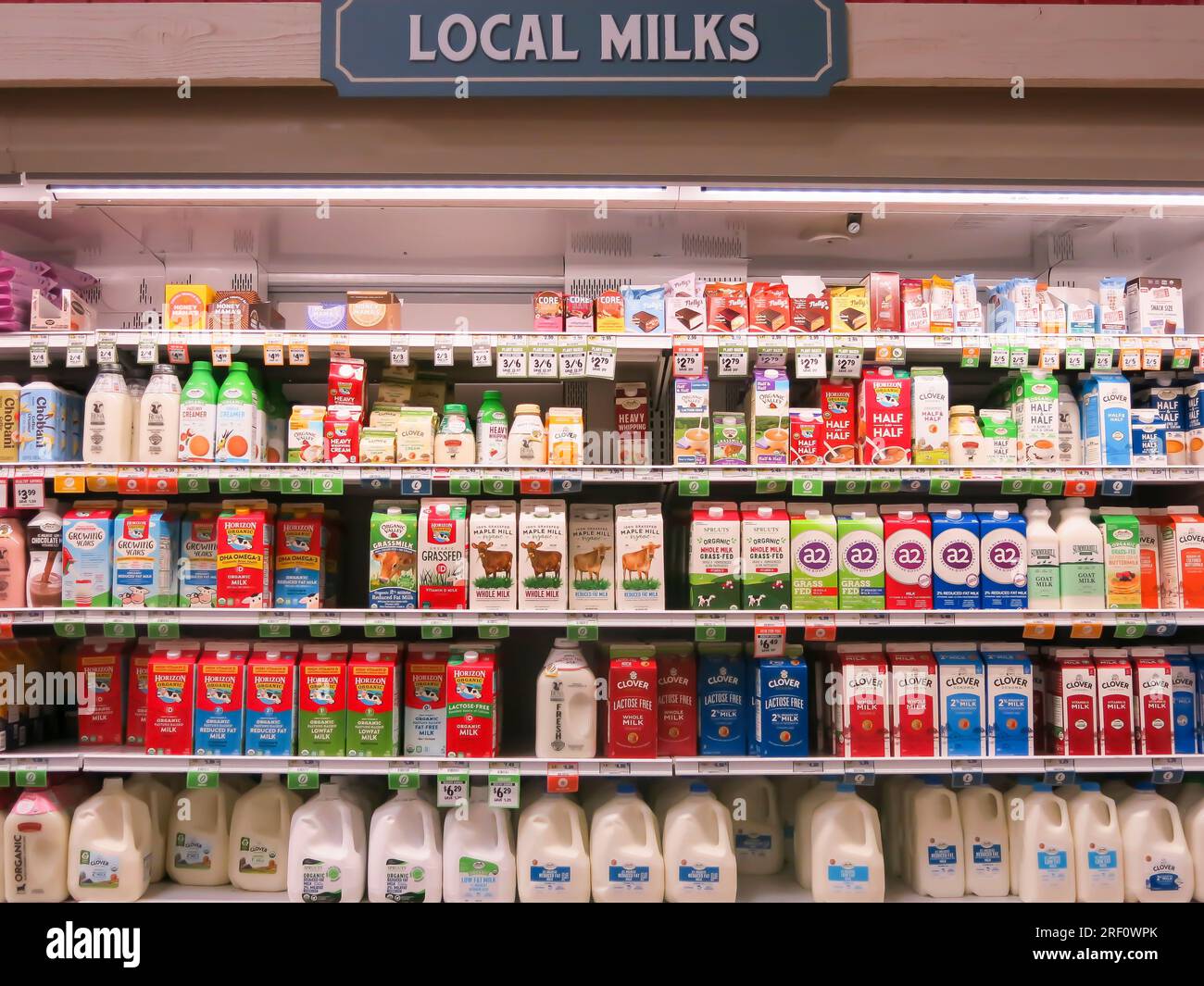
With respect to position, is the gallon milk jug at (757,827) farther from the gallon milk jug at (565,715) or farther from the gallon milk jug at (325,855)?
the gallon milk jug at (325,855)

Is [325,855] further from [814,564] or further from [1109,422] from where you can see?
[1109,422]

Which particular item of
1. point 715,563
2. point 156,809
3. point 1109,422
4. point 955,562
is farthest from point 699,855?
point 1109,422

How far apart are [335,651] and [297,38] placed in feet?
6.16

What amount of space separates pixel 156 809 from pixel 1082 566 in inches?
126

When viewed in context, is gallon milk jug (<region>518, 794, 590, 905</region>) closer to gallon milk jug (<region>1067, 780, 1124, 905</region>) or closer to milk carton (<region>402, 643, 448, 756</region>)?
milk carton (<region>402, 643, 448, 756</region>)

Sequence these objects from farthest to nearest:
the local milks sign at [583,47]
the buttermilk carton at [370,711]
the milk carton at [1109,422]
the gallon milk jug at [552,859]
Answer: the milk carton at [1109,422] < the buttermilk carton at [370,711] < the gallon milk jug at [552,859] < the local milks sign at [583,47]

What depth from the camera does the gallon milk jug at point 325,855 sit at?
2.78 m

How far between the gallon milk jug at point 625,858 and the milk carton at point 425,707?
1.94 ft

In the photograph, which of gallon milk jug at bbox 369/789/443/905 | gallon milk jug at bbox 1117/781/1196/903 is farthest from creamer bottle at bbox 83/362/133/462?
gallon milk jug at bbox 1117/781/1196/903

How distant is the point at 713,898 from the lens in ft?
9.13

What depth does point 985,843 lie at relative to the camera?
2898mm

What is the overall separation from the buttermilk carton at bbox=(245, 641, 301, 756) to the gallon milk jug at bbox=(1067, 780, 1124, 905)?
8.42ft

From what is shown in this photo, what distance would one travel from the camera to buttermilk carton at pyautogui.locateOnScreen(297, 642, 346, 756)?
289cm

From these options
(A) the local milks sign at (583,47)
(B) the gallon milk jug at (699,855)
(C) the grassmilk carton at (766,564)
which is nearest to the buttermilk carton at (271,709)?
(B) the gallon milk jug at (699,855)
